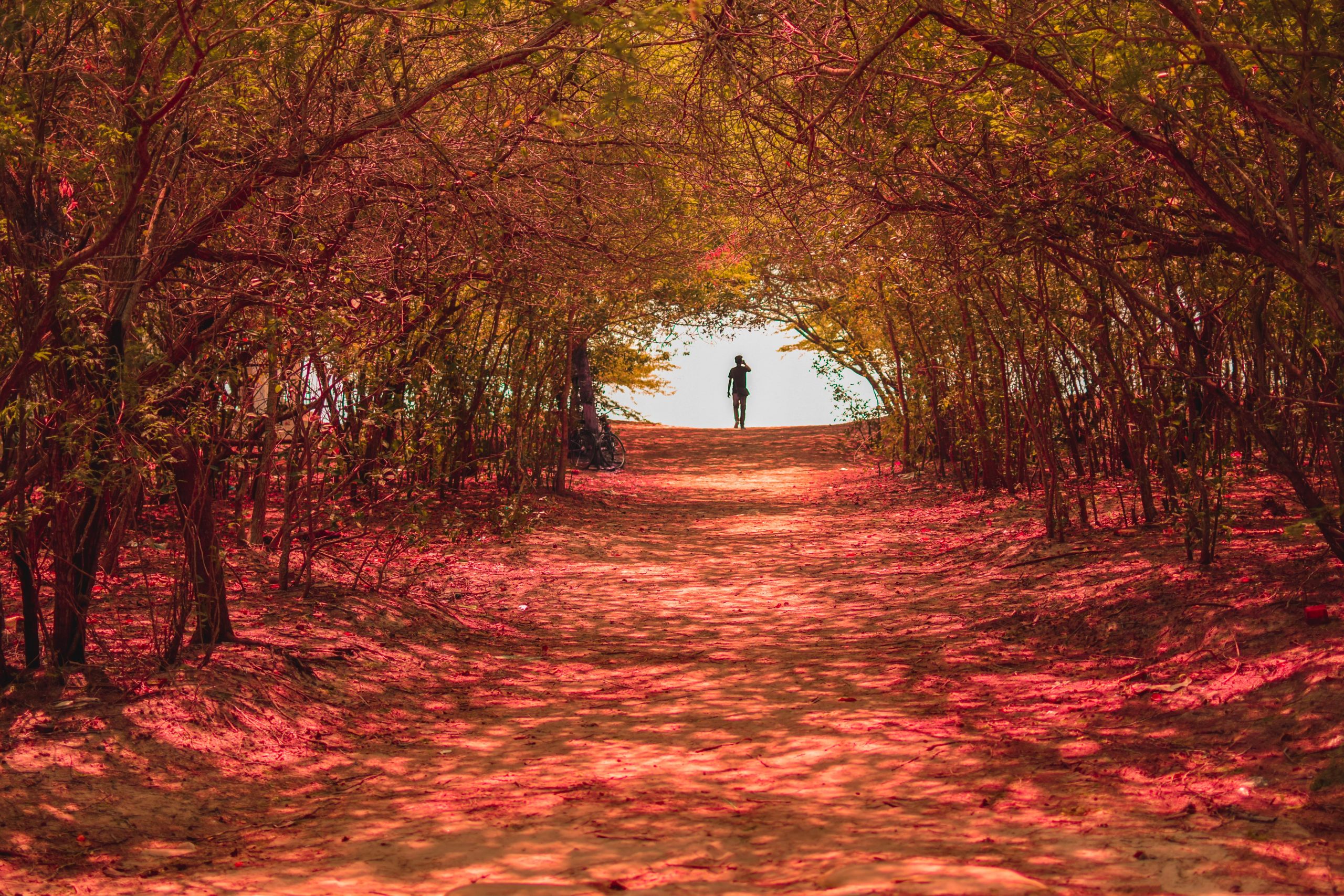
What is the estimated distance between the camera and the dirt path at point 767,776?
307 cm

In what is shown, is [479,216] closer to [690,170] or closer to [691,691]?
[690,170]

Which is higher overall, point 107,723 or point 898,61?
point 898,61

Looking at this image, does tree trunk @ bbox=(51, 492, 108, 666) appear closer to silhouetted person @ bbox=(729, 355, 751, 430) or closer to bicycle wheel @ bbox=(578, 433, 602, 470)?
bicycle wheel @ bbox=(578, 433, 602, 470)

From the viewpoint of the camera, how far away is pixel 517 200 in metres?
6.90

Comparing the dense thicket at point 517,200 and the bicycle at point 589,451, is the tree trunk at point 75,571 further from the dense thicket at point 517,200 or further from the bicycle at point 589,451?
the bicycle at point 589,451

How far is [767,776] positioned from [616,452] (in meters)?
12.7

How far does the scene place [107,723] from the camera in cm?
441

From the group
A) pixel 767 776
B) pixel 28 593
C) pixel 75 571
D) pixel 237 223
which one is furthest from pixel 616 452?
pixel 767 776

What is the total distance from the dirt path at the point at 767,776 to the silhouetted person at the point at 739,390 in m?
14.3

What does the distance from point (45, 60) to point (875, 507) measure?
1002 centimetres

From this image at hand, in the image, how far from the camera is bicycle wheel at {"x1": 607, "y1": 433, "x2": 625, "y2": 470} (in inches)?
642

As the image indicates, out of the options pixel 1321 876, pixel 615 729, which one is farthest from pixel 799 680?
pixel 1321 876

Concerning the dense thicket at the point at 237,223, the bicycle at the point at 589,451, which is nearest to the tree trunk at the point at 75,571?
the dense thicket at the point at 237,223

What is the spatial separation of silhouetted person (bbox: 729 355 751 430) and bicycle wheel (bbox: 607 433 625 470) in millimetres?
5936
